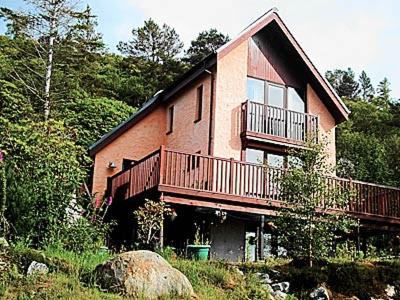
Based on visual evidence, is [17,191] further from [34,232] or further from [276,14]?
[276,14]

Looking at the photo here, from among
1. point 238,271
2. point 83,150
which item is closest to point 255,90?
point 83,150

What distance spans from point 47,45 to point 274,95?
11560 mm

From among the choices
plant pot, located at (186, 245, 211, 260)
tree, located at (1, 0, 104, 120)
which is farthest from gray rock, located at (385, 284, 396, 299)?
tree, located at (1, 0, 104, 120)

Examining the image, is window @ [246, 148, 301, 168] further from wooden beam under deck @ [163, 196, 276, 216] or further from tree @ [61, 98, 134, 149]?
tree @ [61, 98, 134, 149]

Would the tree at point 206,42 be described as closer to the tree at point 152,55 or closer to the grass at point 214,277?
the tree at point 152,55

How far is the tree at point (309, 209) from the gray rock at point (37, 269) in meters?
5.81

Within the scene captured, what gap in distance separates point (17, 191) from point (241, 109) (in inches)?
350

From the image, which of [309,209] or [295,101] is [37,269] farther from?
[295,101]

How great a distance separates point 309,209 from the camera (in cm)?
1395

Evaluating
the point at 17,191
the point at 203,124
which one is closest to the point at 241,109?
the point at 203,124

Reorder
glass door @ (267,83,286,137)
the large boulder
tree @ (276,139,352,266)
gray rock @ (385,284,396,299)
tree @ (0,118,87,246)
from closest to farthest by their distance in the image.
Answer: the large boulder → tree @ (0,118,87,246) → gray rock @ (385,284,396,299) → tree @ (276,139,352,266) → glass door @ (267,83,286,137)

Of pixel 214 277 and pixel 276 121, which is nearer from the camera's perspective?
pixel 214 277

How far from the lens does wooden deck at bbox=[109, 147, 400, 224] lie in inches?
655

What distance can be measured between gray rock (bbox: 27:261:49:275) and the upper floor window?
11501 millimetres
